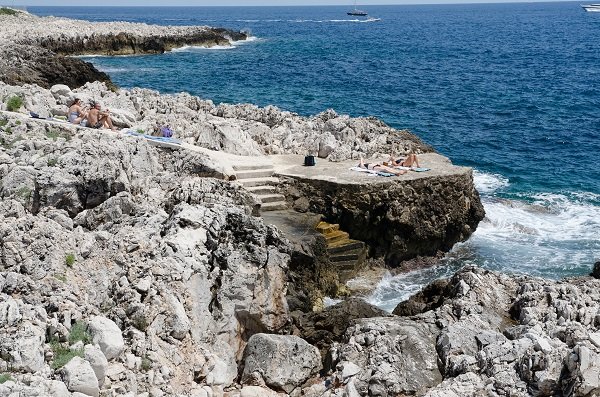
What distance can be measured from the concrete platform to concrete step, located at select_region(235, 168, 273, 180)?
0.26 m

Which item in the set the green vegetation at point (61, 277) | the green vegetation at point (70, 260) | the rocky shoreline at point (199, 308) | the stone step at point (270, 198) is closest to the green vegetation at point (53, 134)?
the rocky shoreline at point (199, 308)

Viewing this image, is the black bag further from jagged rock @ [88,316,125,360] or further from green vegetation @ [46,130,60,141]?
jagged rock @ [88,316,125,360]

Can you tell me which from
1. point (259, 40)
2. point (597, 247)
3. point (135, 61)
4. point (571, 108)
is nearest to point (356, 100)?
point (571, 108)

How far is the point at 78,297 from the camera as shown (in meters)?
11.5

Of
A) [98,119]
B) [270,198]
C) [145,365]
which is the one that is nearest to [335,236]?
[270,198]

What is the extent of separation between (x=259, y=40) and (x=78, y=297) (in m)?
86.1

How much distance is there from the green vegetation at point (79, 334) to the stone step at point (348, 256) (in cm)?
970

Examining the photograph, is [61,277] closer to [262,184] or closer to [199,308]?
[199,308]

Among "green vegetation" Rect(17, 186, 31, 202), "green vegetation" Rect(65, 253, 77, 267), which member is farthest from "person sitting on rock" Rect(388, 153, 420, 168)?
"green vegetation" Rect(65, 253, 77, 267)

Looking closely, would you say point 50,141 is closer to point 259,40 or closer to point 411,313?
point 411,313

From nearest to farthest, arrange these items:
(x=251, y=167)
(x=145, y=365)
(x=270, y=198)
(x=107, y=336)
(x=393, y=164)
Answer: (x=107, y=336) < (x=145, y=365) < (x=270, y=198) < (x=251, y=167) < (x=393, y=164)

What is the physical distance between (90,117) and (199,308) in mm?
11117

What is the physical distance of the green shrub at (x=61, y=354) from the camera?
9719 mm

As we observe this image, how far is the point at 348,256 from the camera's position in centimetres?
1988
